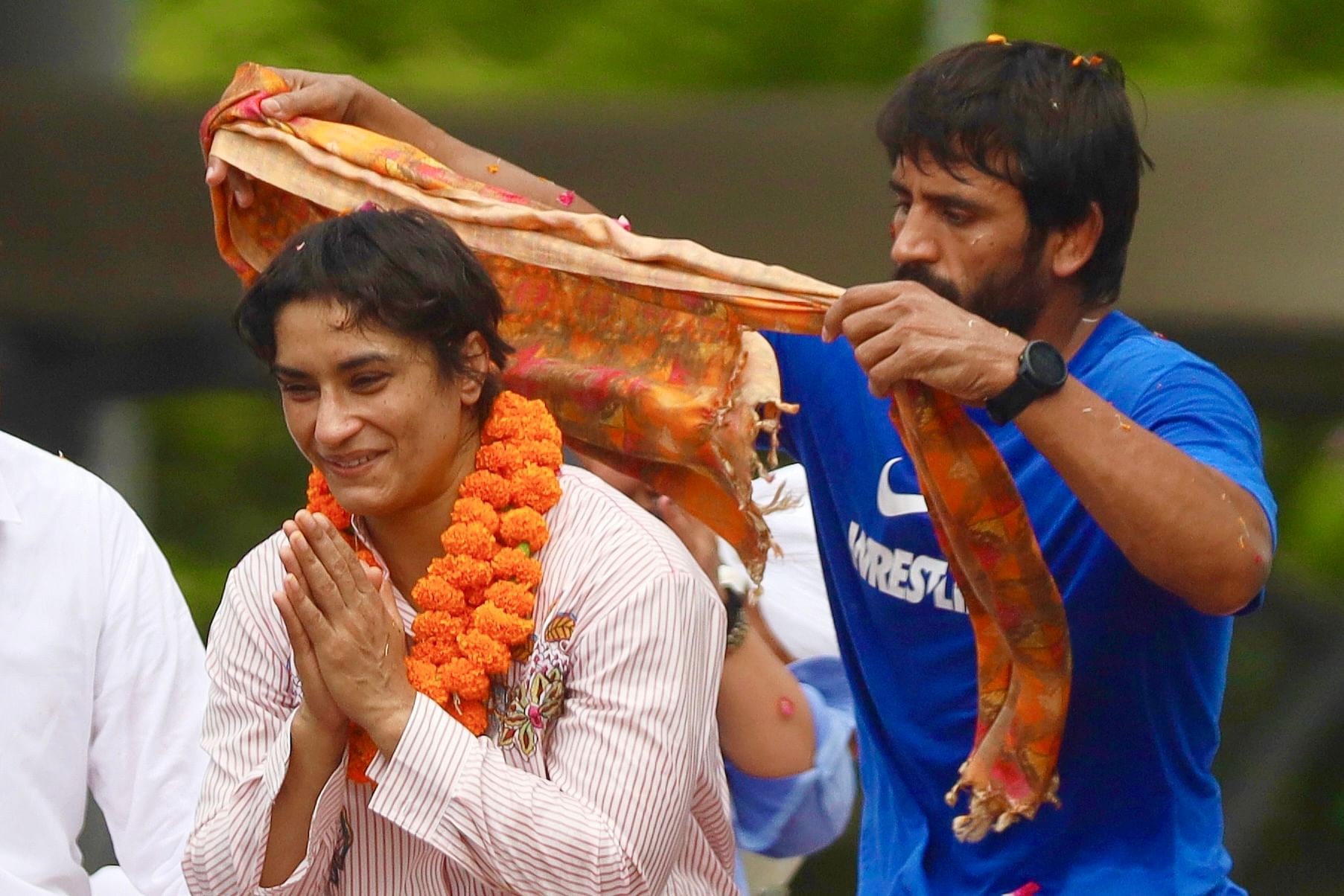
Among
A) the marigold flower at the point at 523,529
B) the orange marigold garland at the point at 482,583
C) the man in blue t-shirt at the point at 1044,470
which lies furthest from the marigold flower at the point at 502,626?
the man in blue t-shirt at the point at 1044,470

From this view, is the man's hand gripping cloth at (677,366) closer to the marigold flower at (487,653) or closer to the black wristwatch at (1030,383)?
the black wristwatch at (1030,383)

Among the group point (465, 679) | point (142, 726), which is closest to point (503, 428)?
point (465, 679)

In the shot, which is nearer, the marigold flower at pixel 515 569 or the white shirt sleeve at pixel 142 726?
the marigold flower at pixel 515 569

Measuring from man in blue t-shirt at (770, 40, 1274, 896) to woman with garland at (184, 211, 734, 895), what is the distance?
1.36 feet

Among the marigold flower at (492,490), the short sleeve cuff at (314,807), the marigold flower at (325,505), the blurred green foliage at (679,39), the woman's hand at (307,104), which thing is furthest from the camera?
the blurred green foliage at (679,39)

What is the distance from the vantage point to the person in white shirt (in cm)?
318

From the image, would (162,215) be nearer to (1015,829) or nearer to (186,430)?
(186,430)

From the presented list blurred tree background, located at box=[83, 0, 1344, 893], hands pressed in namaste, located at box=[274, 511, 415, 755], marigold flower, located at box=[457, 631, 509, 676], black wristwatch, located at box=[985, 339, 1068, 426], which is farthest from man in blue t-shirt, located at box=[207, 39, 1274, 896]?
blurred tree background, located at box=[83, 0, 1344, 893]

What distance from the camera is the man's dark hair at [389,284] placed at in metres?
2.79

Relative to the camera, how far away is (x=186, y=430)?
14.4m

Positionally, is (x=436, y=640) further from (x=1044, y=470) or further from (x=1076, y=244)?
(x=1076, y=244)

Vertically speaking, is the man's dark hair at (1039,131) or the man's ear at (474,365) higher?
the man's dark hair at (1039,131)

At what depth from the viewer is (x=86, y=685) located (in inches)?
128

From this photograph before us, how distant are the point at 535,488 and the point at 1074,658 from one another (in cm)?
83
